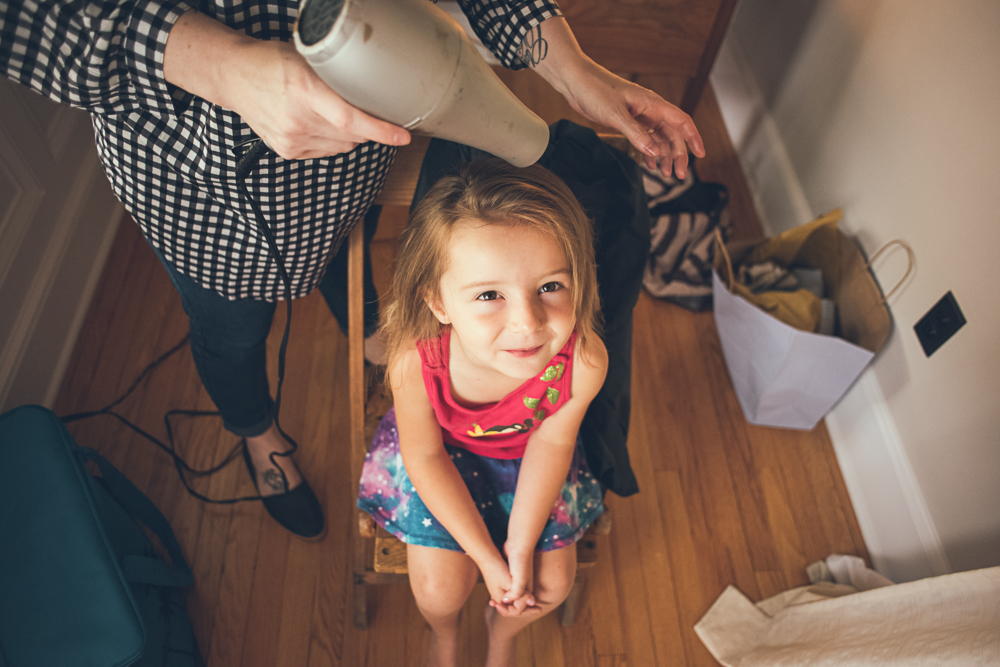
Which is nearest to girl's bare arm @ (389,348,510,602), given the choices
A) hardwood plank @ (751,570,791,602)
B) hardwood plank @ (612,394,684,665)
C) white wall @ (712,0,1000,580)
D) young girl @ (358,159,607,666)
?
young girl @ (358,159,607,666)

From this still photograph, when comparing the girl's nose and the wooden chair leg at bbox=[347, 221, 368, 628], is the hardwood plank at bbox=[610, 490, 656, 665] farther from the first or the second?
the girl's nose

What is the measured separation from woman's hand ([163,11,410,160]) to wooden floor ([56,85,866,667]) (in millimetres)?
1028

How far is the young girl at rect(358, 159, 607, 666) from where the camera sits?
0.80 m

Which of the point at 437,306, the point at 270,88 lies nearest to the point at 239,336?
the point at 437,306

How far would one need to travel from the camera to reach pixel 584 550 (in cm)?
108

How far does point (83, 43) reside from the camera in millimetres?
542

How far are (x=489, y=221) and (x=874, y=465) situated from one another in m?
1.22

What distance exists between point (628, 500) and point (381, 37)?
1.30 metres

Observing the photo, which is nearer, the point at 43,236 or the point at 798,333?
the point at 798,333

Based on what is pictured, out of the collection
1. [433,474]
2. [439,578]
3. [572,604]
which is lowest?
[572,604]

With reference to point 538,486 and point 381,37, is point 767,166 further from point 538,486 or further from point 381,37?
point 381,37

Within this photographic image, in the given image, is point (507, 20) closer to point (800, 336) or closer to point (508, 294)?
point (508, 294)

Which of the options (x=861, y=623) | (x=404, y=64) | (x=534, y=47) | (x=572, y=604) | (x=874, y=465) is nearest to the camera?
(x=404, y=64)

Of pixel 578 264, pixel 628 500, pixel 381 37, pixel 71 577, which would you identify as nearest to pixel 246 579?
pixel 71 577
